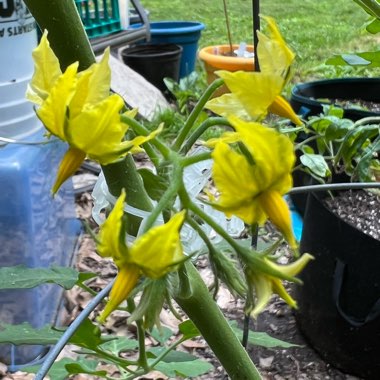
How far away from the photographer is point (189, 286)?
0.41 metres

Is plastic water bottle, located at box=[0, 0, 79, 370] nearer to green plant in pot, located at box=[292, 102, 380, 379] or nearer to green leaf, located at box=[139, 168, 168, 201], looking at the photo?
green plant in pot, located at box=[292, 102, 380, 379]

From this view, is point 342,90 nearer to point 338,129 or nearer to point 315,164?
point 338,129

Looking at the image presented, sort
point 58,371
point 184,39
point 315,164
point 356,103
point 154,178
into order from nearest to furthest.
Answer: point 154,178, point 58,371, point 315,164, point 356,103, point 184,39

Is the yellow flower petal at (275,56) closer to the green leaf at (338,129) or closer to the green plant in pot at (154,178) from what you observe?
the green plant in pot at (154,178)

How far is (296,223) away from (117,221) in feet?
6.10

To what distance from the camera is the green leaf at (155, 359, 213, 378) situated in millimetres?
715

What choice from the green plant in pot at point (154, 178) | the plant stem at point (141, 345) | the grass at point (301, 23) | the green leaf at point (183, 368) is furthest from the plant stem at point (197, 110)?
the grass at point (301, 23)

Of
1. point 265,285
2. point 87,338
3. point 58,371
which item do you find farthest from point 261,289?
point 58,371

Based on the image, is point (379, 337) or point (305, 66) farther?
point (305, 66)

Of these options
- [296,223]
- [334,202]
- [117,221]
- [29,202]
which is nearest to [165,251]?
[117,221]

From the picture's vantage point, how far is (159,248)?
0.97ft

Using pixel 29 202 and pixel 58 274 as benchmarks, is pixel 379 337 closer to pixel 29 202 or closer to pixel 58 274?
pixel 29 202

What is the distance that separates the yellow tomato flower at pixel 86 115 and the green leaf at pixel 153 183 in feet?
0.20

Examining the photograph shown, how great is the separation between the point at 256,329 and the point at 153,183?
1.36 m
